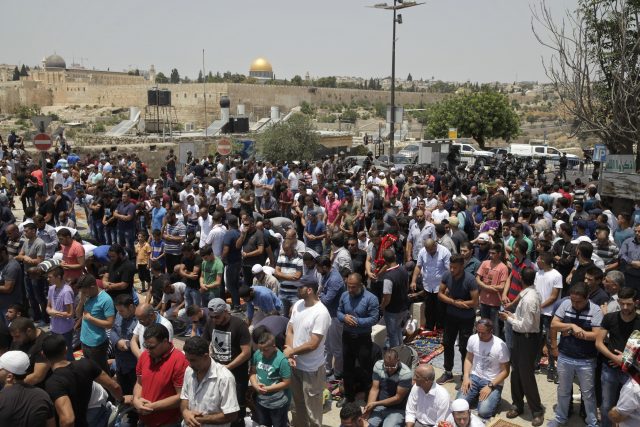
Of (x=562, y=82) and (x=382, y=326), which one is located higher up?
(x=562, y=82)

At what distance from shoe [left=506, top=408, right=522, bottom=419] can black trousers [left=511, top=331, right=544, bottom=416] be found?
0.10ft

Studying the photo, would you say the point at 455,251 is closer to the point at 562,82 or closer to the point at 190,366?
the point at 190,366

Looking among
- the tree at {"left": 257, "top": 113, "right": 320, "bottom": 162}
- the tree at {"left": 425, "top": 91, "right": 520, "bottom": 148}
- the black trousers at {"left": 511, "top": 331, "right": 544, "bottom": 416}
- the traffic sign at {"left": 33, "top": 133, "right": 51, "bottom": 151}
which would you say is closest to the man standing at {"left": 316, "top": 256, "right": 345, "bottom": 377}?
the black trousers at {"left": 511, "top": 331, "right": 544, "bottom": 416}

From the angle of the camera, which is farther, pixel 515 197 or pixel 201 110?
pixel 201 110

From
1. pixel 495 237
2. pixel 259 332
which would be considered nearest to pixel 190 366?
pixel 259 332

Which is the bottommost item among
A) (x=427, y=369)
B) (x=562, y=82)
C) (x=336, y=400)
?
(x=336, y=400)

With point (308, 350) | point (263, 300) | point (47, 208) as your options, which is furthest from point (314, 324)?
point (47, 208)

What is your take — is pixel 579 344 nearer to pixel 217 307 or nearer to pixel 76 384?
pixel 217 307

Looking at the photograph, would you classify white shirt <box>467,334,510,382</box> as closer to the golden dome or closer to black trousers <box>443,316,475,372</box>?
black trousers <box>443,316,475,372</box>

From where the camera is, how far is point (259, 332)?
203 inches

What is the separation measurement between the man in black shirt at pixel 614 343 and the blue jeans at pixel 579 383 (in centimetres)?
11

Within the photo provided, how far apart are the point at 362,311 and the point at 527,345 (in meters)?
1.64

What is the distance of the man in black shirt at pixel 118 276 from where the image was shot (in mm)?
7113

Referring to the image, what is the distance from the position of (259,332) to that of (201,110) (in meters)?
65.3
